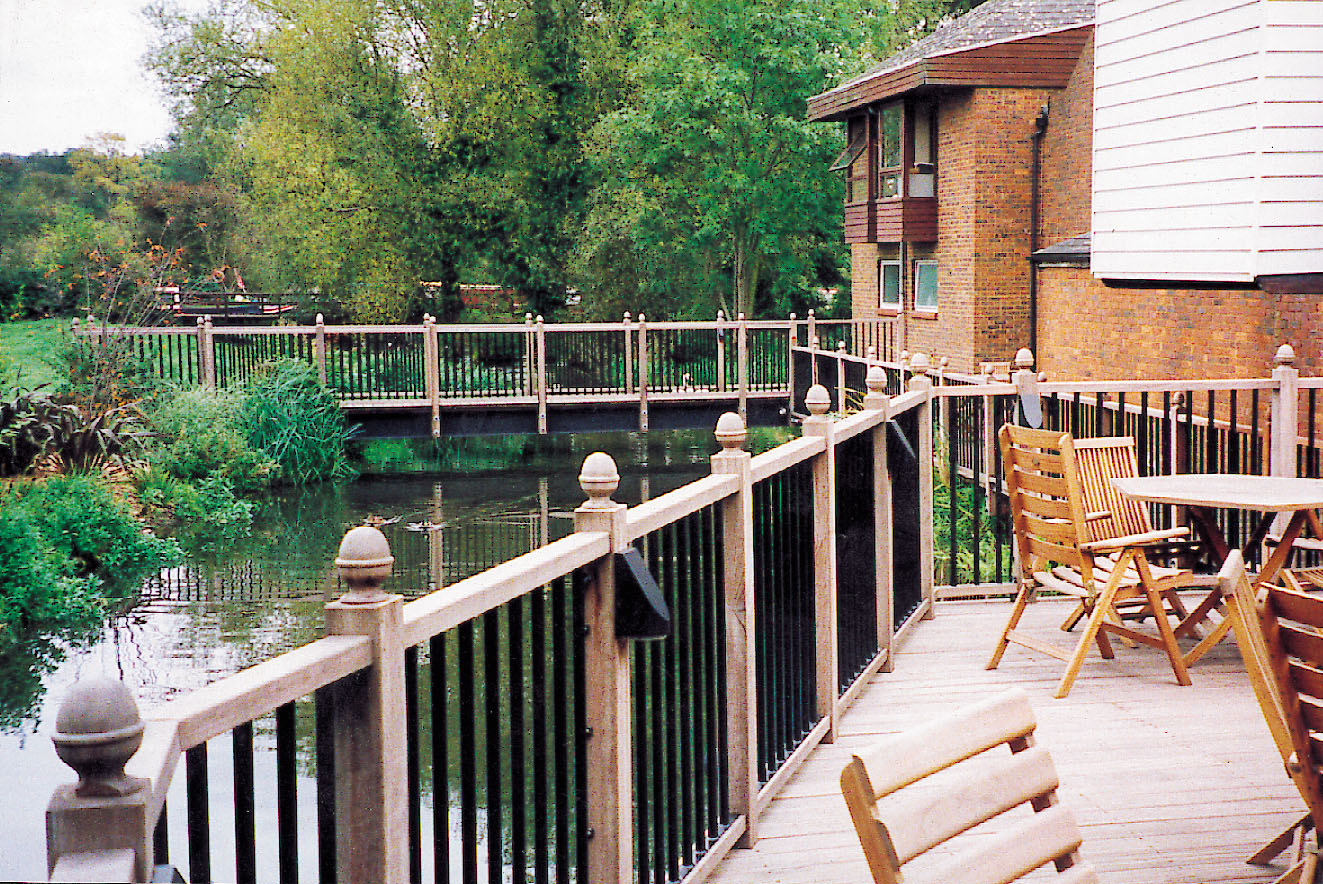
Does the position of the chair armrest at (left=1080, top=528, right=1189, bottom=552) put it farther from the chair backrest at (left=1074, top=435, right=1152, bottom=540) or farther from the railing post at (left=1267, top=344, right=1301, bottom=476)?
the railing post at (left=1267, top=344, right=1301, bottom=476)

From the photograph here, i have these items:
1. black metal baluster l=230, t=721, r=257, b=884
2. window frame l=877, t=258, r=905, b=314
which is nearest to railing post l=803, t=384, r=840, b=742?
black metal baluster l=230, t=721, r=257, b=884

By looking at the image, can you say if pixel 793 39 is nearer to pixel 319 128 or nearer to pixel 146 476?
pixel 319 128

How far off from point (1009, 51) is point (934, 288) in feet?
16.0

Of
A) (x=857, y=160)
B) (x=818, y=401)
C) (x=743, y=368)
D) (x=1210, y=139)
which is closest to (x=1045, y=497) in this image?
(x=818, y=401)

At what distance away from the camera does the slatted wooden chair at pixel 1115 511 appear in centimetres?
686

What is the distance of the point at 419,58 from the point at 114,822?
135 ft

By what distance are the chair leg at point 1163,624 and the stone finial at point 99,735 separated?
5.66 meters

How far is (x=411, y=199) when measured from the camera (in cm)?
→ 3941

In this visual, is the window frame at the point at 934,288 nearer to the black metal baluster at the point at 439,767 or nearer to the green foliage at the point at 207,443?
the green foliage at the point at 207,443

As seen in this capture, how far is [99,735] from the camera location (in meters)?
1.29

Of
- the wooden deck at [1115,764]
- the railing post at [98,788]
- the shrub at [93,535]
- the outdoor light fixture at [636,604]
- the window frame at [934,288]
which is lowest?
the shrub at [93,535]

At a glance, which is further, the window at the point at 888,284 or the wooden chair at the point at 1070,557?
the window at the point at 888,284

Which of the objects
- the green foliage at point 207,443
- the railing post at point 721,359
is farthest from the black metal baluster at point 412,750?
the railing post at point 721,359

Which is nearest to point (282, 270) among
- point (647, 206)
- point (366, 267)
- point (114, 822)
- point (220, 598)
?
point (366, 267)
